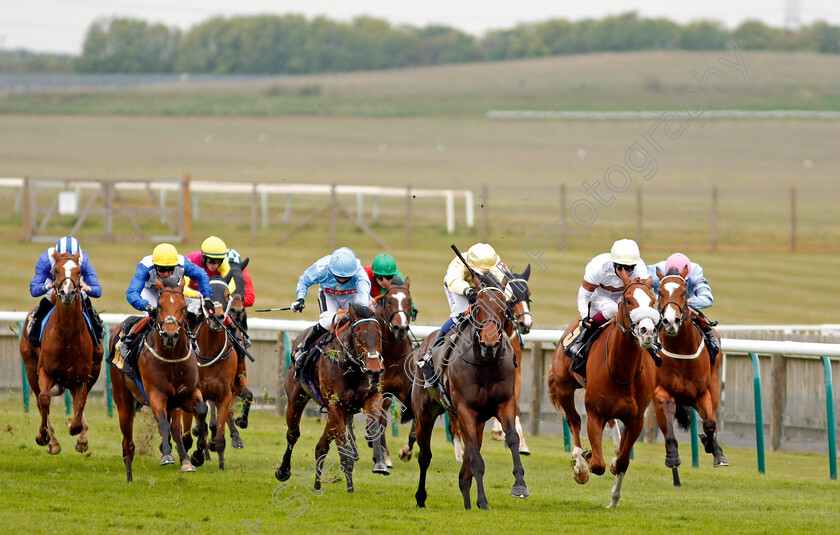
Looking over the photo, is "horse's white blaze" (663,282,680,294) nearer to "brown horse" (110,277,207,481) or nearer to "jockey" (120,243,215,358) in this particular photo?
"brown horse" (110,277,207,481)

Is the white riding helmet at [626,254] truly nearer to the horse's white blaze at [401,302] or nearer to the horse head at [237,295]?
the horse's white blaze at [401,302]

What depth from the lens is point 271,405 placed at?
14828mm

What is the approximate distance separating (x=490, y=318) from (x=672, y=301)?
1620mm

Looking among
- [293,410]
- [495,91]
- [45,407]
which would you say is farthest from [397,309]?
[495,91]

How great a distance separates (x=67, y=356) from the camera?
1038cm

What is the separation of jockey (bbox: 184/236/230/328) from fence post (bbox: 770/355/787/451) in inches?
212

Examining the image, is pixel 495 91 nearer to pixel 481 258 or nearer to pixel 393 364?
pixel 393 364

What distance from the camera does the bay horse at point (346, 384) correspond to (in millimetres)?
9141

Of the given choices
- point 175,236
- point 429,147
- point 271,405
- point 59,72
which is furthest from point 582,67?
point 271,405

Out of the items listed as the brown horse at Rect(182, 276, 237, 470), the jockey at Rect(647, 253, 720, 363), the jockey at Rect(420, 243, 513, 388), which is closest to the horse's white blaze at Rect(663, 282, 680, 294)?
the jockey at Rect(647, 253, 720, 363)

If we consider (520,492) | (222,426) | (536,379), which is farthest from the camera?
(536,379)

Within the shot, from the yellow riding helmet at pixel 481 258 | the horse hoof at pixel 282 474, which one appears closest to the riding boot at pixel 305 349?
the horse hoof at pixel 282 474

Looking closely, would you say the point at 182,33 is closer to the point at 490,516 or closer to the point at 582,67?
the point at 582,67

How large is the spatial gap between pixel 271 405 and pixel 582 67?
5933 centimetres
